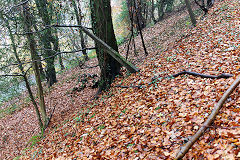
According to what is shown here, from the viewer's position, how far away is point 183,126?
3293 millimetres

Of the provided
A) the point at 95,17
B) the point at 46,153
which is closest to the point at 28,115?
the point at 46,153

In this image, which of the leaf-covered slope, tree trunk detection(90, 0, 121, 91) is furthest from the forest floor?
tree trunk detection(90, 0, 121, 91)

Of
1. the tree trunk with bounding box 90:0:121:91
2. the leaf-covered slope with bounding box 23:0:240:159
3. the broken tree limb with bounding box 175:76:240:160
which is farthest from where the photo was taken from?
the tree trunk with bounding box 90:0:121:91

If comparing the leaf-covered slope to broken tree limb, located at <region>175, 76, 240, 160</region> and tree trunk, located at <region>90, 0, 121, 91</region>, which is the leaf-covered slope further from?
tree trunk, located at <region>90, 0, 121, 91</region>

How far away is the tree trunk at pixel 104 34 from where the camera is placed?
692 cm

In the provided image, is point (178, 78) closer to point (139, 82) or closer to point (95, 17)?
point (139, 82)

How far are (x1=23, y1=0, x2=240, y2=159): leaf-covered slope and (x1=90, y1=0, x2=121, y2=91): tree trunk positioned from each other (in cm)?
59

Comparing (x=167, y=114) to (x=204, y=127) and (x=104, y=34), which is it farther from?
(x=104, y=34)

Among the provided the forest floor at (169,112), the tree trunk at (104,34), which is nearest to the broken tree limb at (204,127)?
the forest floor at (169,112)

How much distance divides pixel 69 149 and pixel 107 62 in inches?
152

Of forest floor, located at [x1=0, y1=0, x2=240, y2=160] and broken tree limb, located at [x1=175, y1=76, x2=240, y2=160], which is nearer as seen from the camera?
broken tree limb, located at [x1=175, y1=76, x2=240, y2=160]

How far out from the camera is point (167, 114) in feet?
12.7

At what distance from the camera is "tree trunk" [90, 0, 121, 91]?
692 centimetres

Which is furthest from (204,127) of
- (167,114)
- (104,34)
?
(104,34)
